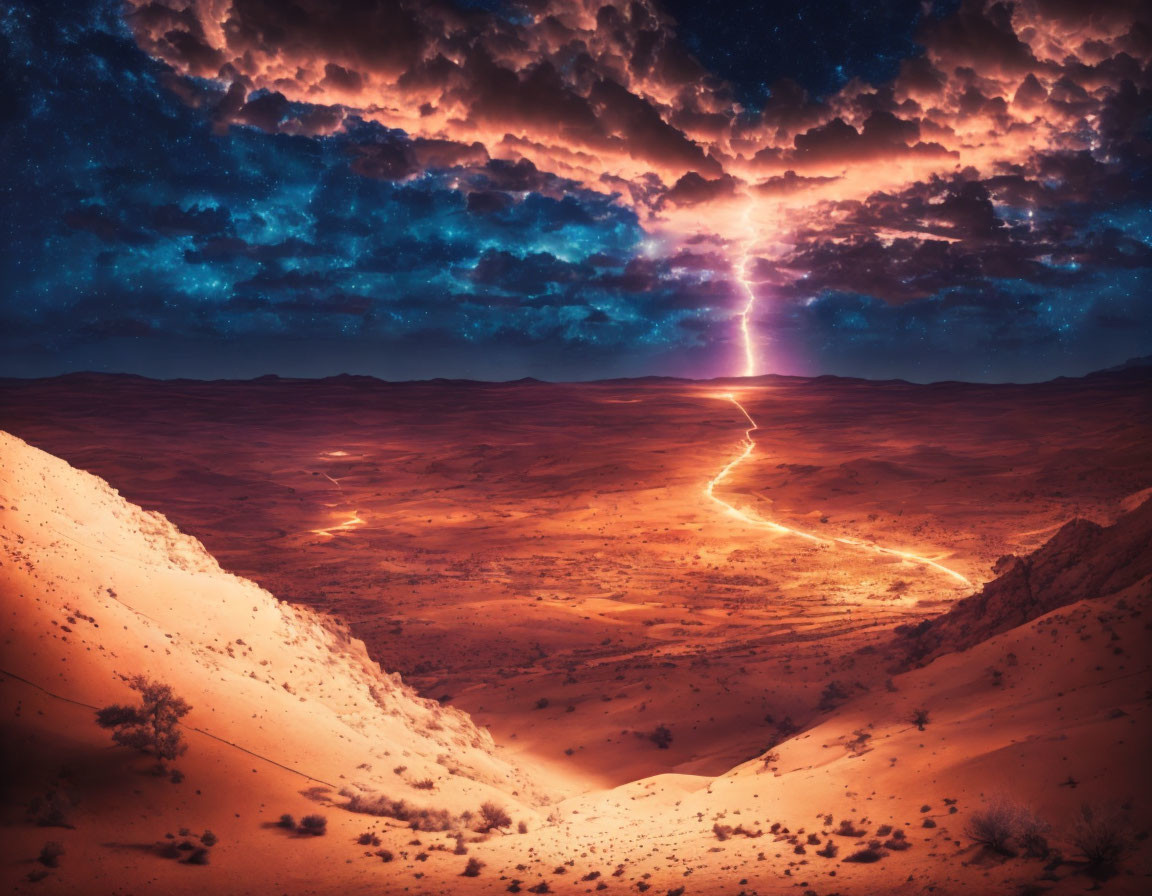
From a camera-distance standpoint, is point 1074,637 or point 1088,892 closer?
point 1088,892

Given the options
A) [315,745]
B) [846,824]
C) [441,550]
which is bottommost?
[846,824]

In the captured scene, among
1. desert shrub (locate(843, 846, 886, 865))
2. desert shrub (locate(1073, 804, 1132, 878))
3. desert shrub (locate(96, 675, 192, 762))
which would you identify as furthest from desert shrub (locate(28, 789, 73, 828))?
desert shrub (locate(1073, 804, 1132, 878))

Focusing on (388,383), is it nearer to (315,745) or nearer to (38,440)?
(38,440)

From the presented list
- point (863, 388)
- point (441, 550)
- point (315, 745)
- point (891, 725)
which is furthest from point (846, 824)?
point (863, 388)

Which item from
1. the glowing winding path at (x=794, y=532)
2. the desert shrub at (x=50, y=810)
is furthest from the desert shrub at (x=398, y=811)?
the glowing winding path at (x=794, y=532)

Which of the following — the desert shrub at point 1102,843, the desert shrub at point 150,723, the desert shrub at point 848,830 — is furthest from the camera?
the desert shrub at point 848,830

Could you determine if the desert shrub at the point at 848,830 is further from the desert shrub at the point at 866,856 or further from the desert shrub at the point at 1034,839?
the desert shrub at the point at 1034,839

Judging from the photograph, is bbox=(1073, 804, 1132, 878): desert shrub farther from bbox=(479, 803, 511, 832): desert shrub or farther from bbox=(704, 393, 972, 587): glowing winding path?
bbox=(704, 393, 972, 587): glowing winding path
